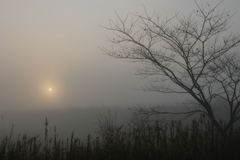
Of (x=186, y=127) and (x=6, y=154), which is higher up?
(x=186, y=127)

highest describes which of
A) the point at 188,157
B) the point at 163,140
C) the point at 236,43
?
the point at 236,43

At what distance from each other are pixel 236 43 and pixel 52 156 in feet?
28.6

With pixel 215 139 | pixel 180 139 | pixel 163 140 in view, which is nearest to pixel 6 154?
pixel 163 140

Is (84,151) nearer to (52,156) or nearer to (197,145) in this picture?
(52,156)

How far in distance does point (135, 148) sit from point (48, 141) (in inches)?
72.7

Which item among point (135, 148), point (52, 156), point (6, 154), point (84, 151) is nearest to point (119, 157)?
point (135, 148)

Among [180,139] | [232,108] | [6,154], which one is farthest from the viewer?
[232,108]

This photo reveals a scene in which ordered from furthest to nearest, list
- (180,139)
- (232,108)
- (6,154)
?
(232,108) → (180,139) → (6,154)

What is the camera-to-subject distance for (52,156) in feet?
17.4

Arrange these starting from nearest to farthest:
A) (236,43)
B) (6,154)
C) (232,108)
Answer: (6,154)
(236,43)
(232,108)

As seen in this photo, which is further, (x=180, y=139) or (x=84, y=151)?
(x=180, y=139)

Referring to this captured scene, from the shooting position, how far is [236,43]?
10.7 meters

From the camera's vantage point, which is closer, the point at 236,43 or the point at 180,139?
the point at 180,139

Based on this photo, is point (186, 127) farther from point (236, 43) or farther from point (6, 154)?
point (236, 43)
